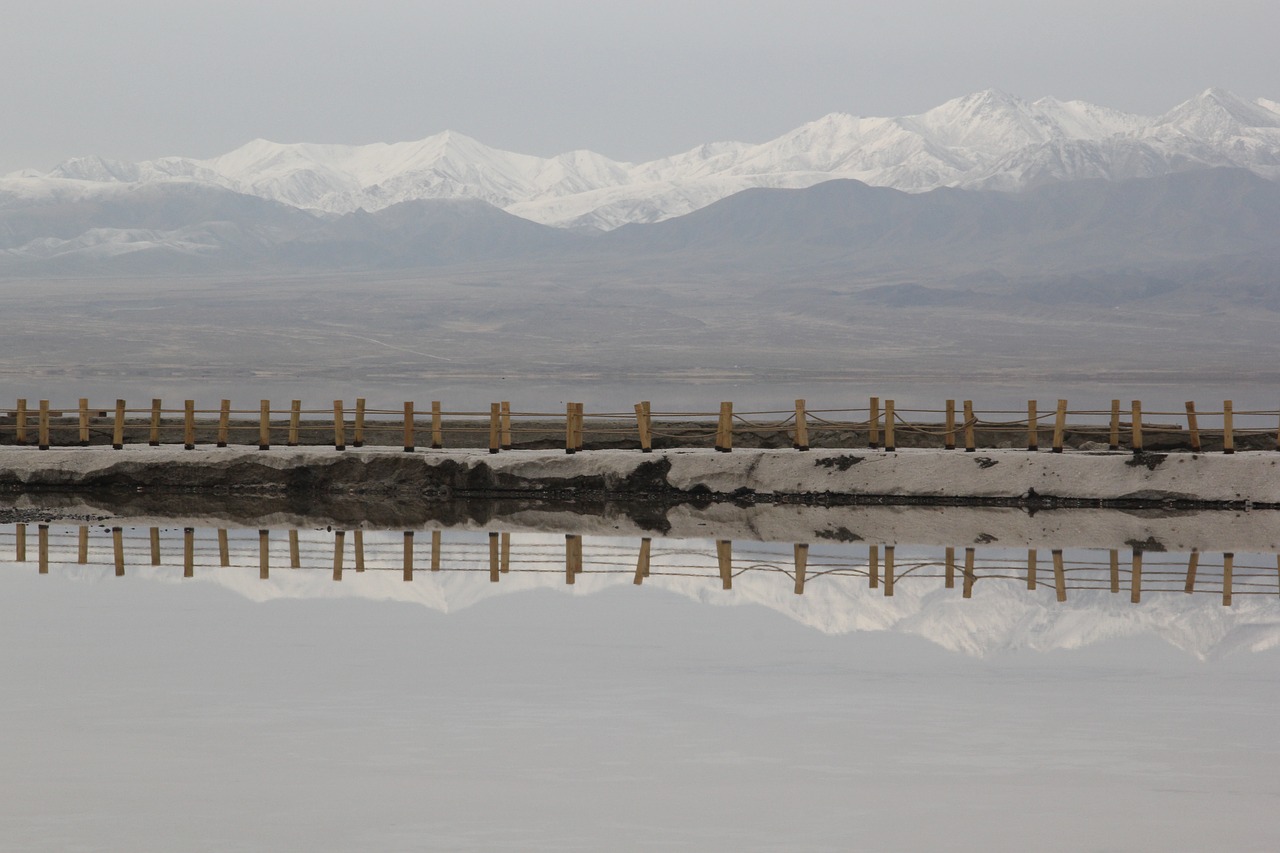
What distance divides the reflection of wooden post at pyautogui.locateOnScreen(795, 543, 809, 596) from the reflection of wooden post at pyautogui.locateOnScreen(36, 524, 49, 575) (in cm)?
610

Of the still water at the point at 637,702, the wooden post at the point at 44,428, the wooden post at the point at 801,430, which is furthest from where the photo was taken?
the wooden post at the point at 44,428

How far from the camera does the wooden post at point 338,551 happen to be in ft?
51.3

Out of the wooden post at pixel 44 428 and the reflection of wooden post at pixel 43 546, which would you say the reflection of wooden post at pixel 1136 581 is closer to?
the reflection of wooden post at pixel 43 546

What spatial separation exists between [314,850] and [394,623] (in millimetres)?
5772

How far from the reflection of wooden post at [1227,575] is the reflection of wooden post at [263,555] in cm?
742

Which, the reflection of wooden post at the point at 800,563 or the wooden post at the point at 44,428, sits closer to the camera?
the reflection of wooden post at the point at 800,563

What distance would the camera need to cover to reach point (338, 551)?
17.2m

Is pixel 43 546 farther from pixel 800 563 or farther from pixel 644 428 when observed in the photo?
pixel 644 428

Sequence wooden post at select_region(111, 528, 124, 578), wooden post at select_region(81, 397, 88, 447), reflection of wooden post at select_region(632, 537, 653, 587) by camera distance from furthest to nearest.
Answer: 1. wooden post at select_region(81, 397, 88, 447)
2. wooden post at select_region(111, 528, 124, 578)
3. reflection of wooden post at select_region(632, 537, 653, 587)

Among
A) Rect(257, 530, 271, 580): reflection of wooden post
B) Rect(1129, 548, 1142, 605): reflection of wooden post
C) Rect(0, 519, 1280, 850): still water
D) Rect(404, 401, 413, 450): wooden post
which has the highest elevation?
Rect(404, 401, 413, 450): wooden post

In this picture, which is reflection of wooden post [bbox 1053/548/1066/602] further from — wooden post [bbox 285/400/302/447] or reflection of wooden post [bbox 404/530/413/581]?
wooden post [bbox 285/400/302/447]

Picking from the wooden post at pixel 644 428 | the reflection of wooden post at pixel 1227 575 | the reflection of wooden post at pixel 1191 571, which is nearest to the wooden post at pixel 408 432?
the wooden post at pixel 644 428

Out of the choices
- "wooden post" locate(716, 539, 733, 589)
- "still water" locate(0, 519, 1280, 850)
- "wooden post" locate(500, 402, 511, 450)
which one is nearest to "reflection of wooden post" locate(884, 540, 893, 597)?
"still water" locate(0, 519, 1280, 850)

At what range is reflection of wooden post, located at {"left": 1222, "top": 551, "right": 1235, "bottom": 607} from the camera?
14230 mm
